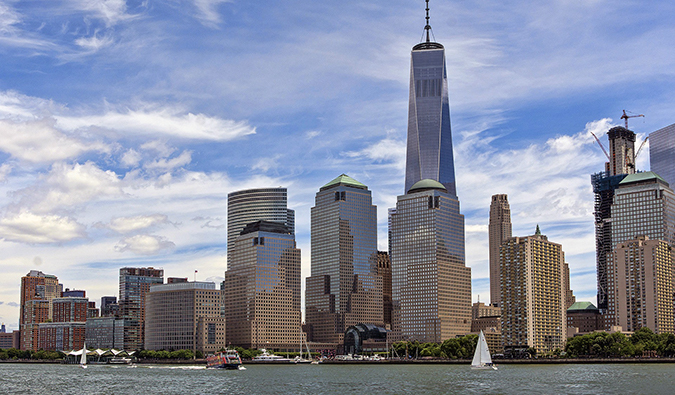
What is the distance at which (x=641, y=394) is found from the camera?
511 ft

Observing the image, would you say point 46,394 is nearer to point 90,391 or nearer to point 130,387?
point 90,391

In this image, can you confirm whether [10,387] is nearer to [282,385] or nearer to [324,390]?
[282,385]

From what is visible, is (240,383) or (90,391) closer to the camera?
(90,391)

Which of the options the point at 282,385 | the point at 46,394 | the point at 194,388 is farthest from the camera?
the point at 282,385

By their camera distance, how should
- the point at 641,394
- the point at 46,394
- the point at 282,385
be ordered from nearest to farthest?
the point at 641,394, the point at 46,394, the point at 282,385

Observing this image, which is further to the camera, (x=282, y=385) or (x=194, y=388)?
(x=282, y=385)

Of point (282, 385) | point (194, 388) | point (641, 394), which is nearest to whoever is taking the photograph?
point (641, 394)

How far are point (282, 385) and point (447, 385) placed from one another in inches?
1529

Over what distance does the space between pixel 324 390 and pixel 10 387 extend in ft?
249

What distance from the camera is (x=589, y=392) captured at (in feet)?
529

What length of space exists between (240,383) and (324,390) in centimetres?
3398

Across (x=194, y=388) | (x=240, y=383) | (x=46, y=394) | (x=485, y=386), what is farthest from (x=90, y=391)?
(x=485, y=386)

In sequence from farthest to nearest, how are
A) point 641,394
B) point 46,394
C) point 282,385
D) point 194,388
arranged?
point 282,385 < point 194,388 < point 46,394 < point 641,394

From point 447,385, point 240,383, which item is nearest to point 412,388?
point 447,385
